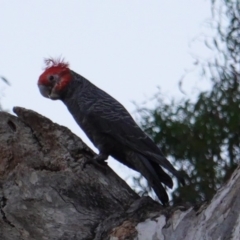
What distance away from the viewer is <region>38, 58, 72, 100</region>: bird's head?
4992 millimetres

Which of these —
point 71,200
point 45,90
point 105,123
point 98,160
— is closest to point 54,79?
point 45,90

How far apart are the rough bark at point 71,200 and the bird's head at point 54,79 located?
81cm

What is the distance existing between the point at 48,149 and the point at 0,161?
23 cm

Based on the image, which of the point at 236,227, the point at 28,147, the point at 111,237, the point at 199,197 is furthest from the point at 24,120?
the point at 199,197

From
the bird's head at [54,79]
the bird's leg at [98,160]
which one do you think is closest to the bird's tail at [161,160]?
the bird's leg at [98,160]

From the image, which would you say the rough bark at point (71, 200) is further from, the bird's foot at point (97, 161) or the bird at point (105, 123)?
the bird at point (105, 123)

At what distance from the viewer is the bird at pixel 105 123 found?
172 inches

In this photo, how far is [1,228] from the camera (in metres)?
3.70

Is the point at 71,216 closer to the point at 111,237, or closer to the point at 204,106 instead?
the point at 111,237

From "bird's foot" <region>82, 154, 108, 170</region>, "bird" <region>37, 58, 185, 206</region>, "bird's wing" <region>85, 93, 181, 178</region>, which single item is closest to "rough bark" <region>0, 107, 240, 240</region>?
"bird's foot" <region>82, 154, 108, 170</region>

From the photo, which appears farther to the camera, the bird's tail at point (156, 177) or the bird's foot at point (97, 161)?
the bird's tail at point (156, 177)

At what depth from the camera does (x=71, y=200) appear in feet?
12.3

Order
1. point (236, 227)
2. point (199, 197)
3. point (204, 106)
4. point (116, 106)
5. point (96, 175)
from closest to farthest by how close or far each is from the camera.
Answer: point (236, 227)
point (96, 175)
point (116, 106)
point (199, 197)
point (204, 106)

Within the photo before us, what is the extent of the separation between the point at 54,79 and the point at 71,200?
1421 mm
